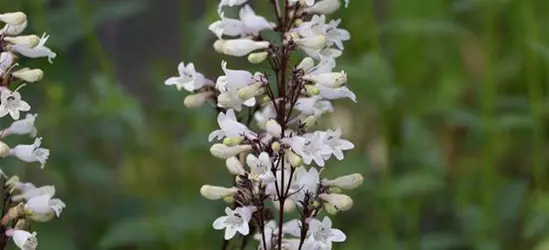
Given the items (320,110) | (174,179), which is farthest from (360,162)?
(320,110)

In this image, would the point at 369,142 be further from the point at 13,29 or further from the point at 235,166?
the point at 13,29

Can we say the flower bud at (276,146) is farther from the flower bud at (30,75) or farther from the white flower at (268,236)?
the flower bud at (30,75)

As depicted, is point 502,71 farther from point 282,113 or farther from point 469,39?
point 282,113

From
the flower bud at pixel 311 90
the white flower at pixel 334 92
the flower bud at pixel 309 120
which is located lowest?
the flower bud at pixel 309 120

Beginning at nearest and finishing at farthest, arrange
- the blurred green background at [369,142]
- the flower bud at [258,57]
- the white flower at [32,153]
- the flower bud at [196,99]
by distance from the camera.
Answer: the flower bud at [258,57]
the white flower at [32,153]
the flower bud at [196,99]
the blurred green background at [369,142]

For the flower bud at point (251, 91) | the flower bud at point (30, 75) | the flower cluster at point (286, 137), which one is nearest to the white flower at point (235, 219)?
the flower cluster at point (286, 137)

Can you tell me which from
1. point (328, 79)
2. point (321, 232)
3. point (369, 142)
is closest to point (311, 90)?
point (328, 79)

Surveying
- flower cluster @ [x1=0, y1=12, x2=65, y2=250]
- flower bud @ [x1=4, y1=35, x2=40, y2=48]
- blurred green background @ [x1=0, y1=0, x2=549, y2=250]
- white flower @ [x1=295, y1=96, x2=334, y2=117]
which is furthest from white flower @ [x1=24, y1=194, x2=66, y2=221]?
blurred green background @ [x1=0, y1=0, x2=549, y2=250]
